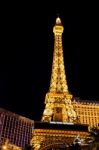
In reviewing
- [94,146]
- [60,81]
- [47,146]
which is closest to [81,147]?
[94,146]

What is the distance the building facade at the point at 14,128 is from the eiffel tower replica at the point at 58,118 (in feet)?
27.0

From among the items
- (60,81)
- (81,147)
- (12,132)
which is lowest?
(81,147)

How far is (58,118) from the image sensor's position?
58.3 metres

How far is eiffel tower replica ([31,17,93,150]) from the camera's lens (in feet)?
171

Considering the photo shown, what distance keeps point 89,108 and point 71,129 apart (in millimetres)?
14591

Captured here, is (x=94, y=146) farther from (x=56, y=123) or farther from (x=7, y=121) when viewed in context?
(x=7, y=121)

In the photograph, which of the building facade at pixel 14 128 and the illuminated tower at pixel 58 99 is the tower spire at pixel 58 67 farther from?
the building facade at pixel 14 128

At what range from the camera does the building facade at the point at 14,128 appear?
59750 mm

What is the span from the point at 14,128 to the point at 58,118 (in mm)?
10367

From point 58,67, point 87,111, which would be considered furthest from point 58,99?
point 87,111

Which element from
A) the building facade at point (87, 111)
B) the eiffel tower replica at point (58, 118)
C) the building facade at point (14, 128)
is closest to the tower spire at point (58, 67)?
the eiffel tower replica at point (58, 118)

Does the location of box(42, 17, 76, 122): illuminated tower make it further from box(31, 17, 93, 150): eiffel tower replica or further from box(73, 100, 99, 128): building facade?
box(73, 100, 99, 128): building facade

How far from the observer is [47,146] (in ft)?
162

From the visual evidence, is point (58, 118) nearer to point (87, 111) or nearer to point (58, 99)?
point (58, 99)
